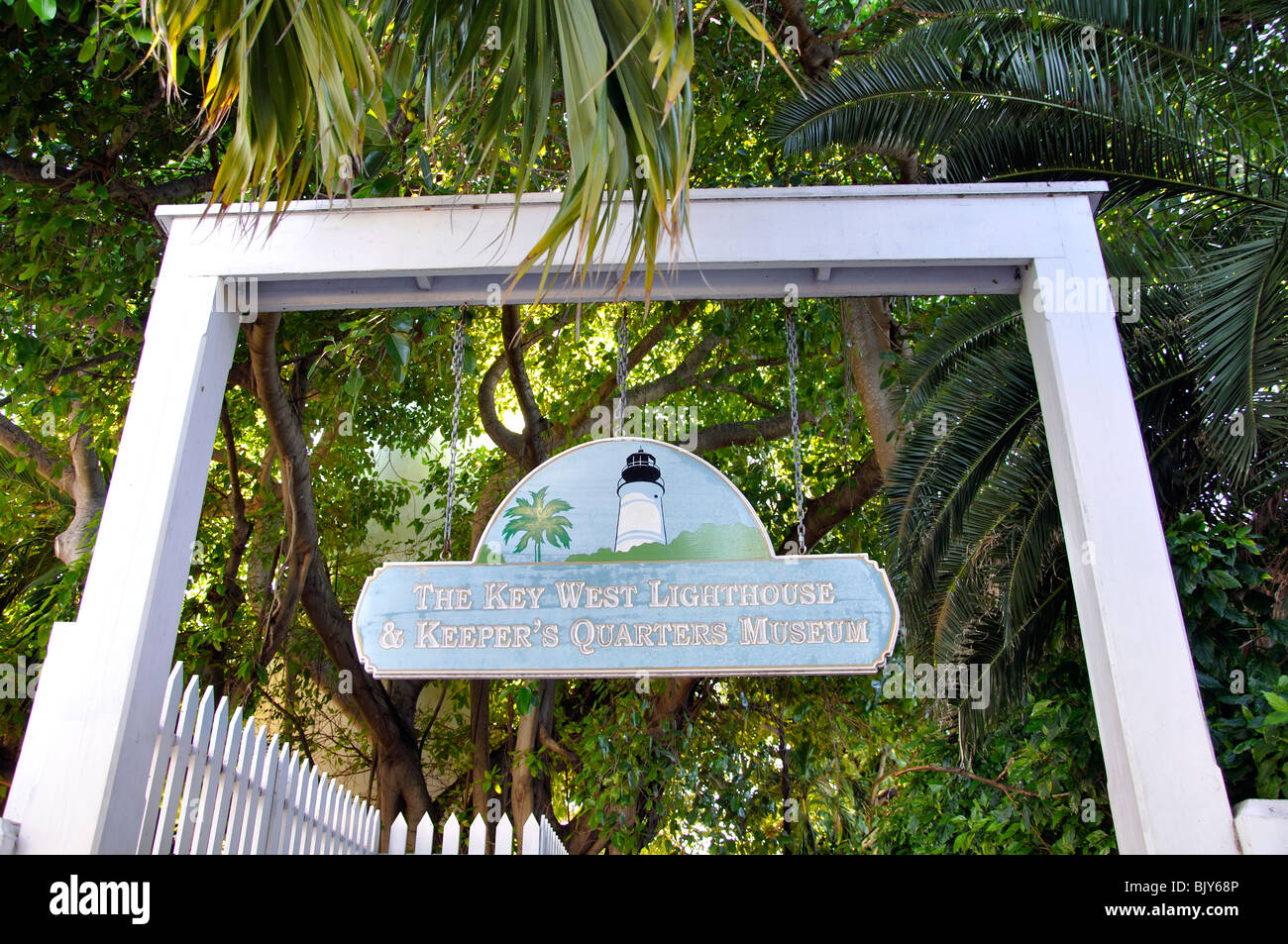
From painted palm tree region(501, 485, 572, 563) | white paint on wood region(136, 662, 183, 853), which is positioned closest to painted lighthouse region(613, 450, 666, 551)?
painted palm tree region(501, 485, 572, 563)

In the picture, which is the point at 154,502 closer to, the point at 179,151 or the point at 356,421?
the point at 179,151

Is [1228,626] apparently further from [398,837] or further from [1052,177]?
[398,837]

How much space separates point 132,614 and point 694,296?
2097 mm

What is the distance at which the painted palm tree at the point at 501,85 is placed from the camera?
2430 millimetres

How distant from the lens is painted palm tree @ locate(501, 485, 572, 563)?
3.32 metres

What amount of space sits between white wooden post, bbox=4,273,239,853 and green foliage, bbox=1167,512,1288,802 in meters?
3.54

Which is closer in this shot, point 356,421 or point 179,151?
point 179,151

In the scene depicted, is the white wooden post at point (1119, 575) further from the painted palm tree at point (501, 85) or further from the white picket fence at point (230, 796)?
the white picket fence at point (230, 796)

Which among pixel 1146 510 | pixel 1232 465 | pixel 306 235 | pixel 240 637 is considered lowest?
pixel 1146 510

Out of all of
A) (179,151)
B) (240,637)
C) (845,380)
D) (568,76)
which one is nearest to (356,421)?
(240,637)

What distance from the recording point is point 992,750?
542cm

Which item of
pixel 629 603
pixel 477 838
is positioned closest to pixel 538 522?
pixel 629 603
